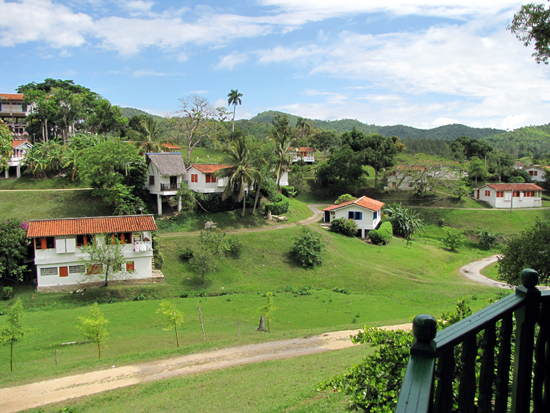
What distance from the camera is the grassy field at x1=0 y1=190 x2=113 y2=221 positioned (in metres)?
37.9

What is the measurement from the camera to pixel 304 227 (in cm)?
4269

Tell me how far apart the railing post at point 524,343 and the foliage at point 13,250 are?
31614mm

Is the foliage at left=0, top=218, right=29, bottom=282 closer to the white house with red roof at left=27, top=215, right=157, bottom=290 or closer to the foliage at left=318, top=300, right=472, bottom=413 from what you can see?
the white house with red roof at left=27, top=215, right=157, bottom=290

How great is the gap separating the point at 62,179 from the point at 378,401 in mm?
48716

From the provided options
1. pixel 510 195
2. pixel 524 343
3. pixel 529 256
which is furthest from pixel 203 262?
pixel 510 195

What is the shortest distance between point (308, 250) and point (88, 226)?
18.3 meters

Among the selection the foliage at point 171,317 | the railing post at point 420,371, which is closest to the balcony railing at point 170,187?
the foliage at point 171,317

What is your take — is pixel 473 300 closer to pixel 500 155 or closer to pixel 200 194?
pixel 200 194

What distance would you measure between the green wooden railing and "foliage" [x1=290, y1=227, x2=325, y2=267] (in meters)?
32.2

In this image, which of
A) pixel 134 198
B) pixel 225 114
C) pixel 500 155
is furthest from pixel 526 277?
pixel 500 155

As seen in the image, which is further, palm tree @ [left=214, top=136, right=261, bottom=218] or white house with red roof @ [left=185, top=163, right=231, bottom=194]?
white house with red roof @ [left=185, top=163, right=231, bottom=194]

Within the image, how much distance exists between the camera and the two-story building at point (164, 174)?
131 ft

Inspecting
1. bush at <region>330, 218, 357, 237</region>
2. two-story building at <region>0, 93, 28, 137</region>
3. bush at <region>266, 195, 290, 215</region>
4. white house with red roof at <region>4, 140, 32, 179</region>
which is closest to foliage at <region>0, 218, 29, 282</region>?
white house with red roof at <region>4, 140, 32, 179</region>

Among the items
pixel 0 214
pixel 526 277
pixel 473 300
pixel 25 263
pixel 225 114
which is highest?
pixel 225 114
